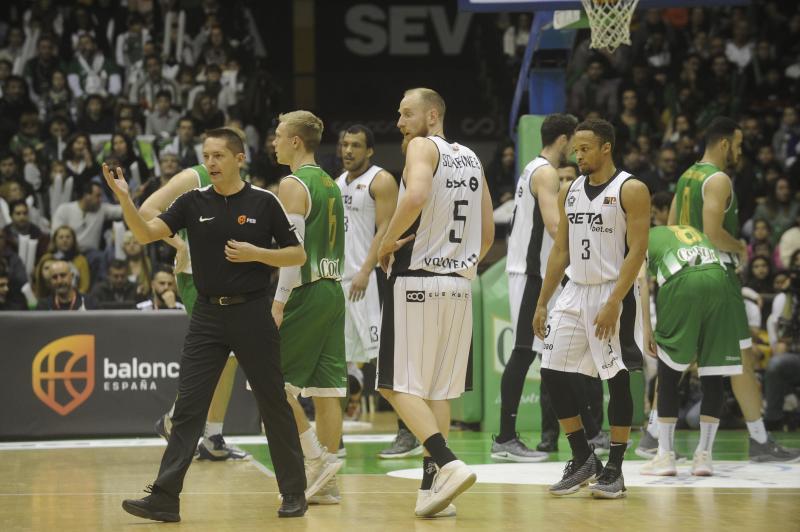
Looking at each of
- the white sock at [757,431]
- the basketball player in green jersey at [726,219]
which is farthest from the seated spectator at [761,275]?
the white sock at [757,431]

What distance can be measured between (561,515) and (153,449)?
15.0 ft

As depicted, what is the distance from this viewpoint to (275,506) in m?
7.13

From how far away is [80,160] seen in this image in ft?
55.2

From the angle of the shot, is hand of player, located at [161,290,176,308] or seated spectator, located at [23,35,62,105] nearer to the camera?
hand of player, located at [161,290,176,308]

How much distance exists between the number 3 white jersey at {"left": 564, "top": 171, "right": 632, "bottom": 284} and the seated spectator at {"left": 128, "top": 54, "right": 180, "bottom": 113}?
12.2m

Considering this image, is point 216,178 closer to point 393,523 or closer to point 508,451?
point 393,523

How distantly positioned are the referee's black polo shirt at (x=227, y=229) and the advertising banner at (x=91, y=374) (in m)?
4.87

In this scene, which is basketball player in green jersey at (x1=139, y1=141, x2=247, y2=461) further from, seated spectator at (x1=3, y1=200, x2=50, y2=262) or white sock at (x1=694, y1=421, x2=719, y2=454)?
seated spectator at (x1=3, y1=200, x2=50, y2=262)

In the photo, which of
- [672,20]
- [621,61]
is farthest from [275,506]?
[672,20]

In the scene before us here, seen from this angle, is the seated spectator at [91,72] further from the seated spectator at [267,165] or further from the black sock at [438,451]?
the black sock at [438,451]

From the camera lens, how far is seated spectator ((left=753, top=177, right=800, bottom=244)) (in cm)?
1631

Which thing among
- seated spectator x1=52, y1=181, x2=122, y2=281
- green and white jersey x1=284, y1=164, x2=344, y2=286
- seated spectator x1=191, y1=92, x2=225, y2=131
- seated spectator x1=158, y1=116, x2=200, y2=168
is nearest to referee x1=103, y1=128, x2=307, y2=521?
green and white jersey x1=284, y1=164, x2=344, y2=286

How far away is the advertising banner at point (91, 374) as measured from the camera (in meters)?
11.2

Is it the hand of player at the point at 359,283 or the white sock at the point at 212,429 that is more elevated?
the hand of player at the point at 359,283
